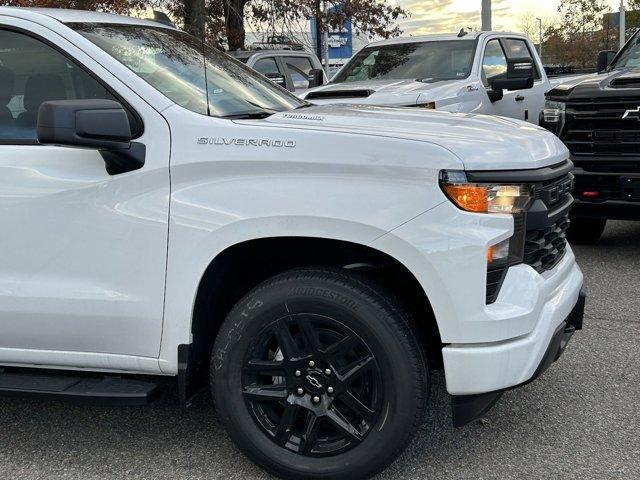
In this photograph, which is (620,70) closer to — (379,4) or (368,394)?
(368,394)

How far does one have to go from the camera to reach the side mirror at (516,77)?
814 centimetres

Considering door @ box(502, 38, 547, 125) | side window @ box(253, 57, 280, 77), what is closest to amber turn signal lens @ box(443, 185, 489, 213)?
door @ box(502, 38, 547, 125)

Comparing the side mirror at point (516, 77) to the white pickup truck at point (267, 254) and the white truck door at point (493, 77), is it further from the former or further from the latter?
the white pickup truck at point (267, 254)

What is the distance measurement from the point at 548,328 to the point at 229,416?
1.27 m

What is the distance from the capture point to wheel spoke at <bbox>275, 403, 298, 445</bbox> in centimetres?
306

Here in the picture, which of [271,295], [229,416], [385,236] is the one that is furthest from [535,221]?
[229,416]

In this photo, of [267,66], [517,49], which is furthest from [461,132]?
[267,66]

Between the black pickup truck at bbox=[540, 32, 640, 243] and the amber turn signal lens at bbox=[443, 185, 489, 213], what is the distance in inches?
146

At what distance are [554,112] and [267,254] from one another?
4.45 m

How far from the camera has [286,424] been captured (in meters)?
3.08

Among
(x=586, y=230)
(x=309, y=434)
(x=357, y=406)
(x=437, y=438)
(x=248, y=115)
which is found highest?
(x=248, y=115)

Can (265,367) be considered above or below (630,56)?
below

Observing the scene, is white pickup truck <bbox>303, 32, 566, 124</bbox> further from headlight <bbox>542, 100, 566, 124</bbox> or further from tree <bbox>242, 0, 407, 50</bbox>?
tree <bbox>242, 0, 407, 50</bbox>

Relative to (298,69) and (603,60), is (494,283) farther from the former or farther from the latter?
(298,69)
